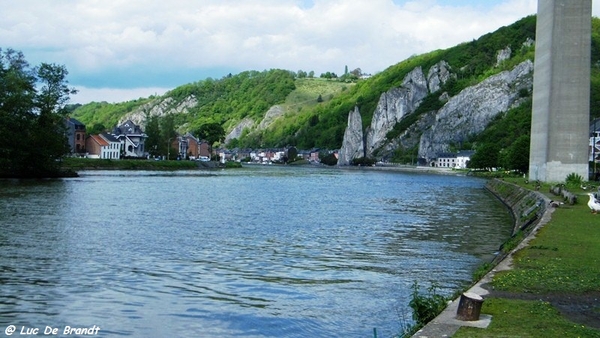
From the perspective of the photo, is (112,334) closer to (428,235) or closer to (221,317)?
(221,317)

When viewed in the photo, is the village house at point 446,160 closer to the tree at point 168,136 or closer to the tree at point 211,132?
the tree at point 211,132

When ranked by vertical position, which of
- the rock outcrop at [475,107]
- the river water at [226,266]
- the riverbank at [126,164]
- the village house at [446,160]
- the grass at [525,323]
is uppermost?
the rock outcrop at [475,107]

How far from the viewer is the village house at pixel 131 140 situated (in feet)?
431

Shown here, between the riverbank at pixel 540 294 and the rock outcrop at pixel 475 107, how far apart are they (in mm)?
168774

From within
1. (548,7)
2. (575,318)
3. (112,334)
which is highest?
(548,7)

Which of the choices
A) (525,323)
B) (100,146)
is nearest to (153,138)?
(100,146)

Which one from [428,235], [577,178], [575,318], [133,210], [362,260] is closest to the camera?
[575,318]

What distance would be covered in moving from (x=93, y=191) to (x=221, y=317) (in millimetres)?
39101

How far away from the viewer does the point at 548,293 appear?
11484mm

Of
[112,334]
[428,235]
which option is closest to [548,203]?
[428,235]

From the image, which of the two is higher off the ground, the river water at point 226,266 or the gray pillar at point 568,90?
the gray pillar at point 568,90

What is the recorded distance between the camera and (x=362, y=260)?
1986cm

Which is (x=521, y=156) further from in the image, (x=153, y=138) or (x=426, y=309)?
(x=426, y=309)

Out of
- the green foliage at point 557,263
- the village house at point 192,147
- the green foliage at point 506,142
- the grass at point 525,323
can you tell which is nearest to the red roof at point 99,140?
the village house at point 192,147
